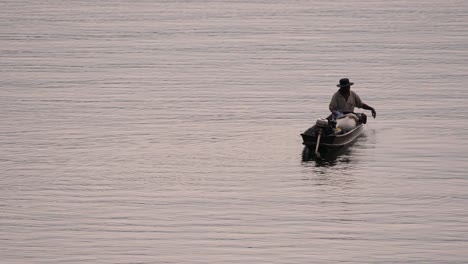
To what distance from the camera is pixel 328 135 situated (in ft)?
133

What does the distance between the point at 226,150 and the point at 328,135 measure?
3.24 m

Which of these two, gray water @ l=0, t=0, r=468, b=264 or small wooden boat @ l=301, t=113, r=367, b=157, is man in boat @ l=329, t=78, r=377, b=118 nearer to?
small wooden boat @ l=301, t=113, r=367, b=157

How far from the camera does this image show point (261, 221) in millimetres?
32688

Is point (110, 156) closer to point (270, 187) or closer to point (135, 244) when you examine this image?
point (270, 187)

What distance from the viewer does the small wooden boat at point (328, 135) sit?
40.3m

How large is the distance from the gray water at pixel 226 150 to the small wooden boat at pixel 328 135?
57 centimetres

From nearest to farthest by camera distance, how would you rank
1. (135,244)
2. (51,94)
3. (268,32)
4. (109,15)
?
(135,244) → (51,94) → (268,32) → (109,15)

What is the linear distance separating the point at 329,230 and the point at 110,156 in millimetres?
11074

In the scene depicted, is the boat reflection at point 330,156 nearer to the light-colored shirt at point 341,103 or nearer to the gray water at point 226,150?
the gray water at point 226,150

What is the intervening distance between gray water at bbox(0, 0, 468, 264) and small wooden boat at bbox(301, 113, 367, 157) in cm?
57

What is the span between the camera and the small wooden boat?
132ft

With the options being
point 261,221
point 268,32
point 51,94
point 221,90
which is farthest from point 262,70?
point 261,221

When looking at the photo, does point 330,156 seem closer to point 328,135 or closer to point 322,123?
point 328,135

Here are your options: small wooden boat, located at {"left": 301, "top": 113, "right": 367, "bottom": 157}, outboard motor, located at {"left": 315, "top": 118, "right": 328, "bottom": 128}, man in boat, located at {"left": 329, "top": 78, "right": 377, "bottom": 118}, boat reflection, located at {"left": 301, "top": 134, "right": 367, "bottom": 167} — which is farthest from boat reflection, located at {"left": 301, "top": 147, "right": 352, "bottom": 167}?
man in boat, located at {"left": 329, "top": 78, "right": 377, "bottom": 118}
